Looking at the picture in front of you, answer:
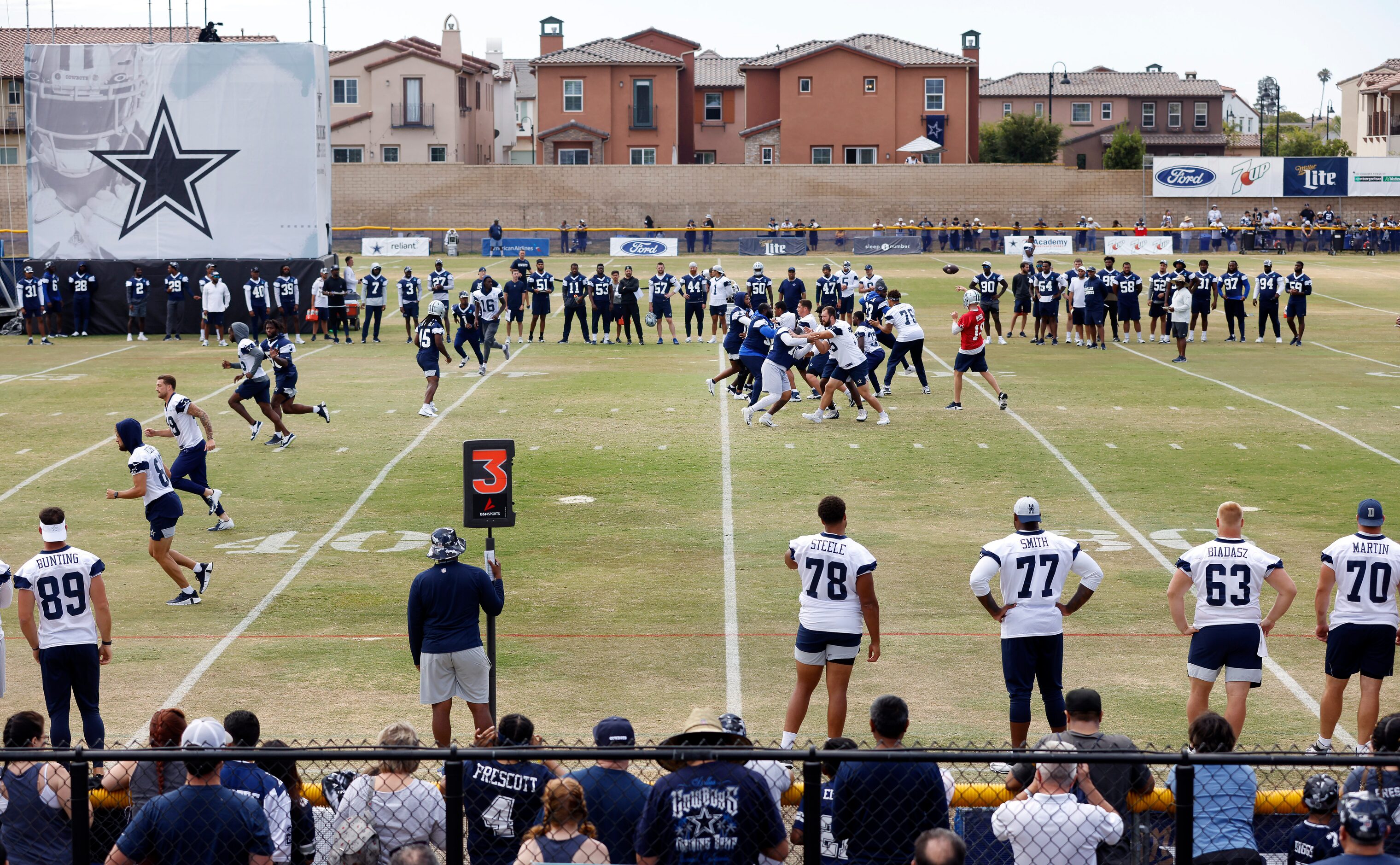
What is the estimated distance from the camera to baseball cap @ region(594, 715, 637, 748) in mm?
6652

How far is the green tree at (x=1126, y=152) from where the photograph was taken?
84875 mm

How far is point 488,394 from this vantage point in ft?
87.7

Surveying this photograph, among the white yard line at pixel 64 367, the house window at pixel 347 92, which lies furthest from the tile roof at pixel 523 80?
the white yard line at pixel 64 367

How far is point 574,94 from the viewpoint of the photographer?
77.7m

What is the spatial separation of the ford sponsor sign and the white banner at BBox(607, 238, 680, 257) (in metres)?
23.5

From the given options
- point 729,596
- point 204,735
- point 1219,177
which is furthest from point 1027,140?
point 204,735

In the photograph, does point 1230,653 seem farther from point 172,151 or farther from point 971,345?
point 172,151

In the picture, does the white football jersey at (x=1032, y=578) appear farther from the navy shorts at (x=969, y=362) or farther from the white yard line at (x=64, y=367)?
the white yard line at (x=64, y=367)

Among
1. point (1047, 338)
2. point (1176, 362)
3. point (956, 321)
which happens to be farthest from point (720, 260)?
point (956, 321)

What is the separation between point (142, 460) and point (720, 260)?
41.5 meters

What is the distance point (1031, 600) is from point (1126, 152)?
80435mm

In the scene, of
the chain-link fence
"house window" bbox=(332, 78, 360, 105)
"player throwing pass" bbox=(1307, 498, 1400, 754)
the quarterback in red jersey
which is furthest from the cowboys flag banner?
"house window" bbox=(332, 78, 360, 105)

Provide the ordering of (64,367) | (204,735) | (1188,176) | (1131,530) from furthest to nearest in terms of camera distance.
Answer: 1. (1188,176)
2. (64,367)
3. (1131,530)
4. (204,735)

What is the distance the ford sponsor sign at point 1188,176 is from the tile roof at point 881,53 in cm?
1433
